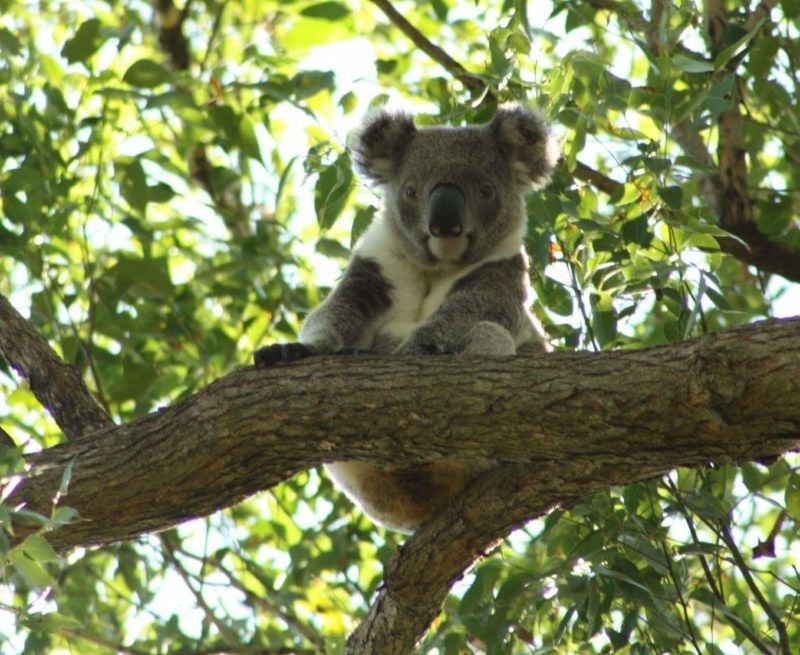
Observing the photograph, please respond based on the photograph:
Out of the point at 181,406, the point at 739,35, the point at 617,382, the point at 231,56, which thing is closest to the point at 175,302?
the point at 231,56

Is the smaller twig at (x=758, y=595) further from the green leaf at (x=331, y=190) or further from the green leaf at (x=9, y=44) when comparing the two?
the green leaf at (x=9, y=44)

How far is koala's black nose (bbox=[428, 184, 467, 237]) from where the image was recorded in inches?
154

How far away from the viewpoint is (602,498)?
3.48 meters

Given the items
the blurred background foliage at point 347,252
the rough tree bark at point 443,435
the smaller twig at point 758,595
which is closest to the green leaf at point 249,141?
the blurred background foliage at point 347,252

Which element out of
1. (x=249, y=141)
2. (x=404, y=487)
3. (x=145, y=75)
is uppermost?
(x=249, y=141)

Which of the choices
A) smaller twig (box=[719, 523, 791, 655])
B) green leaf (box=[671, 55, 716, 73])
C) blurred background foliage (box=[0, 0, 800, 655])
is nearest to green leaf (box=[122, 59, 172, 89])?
blurred background foliage (box=[0, 0, 800, 655])

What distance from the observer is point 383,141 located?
14.5 feet

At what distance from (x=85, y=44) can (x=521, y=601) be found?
95.3 inches

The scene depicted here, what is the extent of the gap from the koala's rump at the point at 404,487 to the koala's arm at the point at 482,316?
0.33m

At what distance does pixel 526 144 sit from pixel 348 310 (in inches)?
35.8

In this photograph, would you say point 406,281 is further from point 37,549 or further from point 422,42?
point 37,549

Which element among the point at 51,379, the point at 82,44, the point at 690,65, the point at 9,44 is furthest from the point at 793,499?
the point at 9,44

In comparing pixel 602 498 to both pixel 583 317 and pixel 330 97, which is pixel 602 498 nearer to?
pixel 583 317

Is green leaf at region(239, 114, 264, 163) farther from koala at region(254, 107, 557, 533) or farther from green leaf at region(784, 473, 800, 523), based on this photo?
green leaf at region(784, 473, 800, 523)
